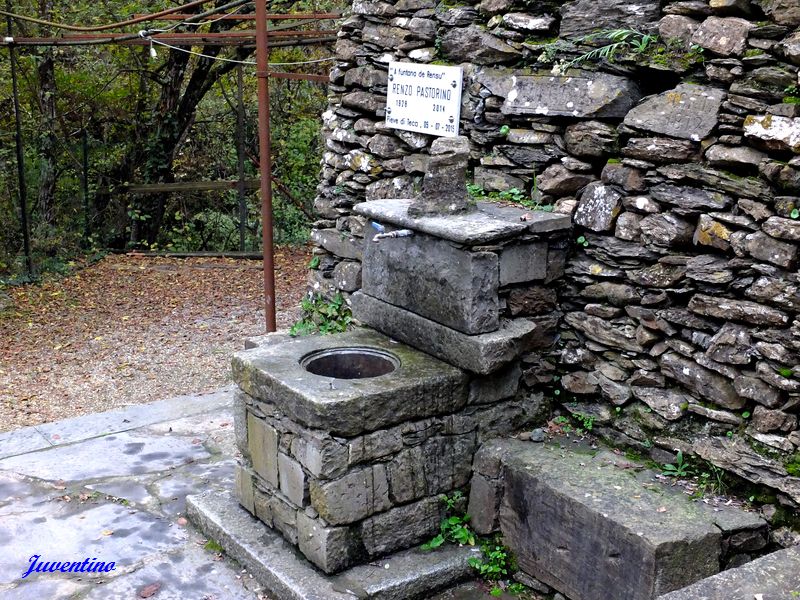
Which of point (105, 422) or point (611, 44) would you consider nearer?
point (611, 44)

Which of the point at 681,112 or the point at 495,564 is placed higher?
the point at 681,112

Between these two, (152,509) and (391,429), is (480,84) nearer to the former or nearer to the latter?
(391,429)

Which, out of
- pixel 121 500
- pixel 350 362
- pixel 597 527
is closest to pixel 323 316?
pixel 350 362

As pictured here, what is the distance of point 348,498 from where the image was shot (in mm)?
3760

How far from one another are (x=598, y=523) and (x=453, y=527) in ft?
2.93

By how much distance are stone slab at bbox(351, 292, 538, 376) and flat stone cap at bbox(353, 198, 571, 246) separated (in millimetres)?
460

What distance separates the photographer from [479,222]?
13.3 ft

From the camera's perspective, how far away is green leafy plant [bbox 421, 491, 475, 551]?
160 inches

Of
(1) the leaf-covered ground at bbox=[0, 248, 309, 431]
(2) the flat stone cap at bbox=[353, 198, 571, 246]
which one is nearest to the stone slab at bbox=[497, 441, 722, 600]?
(2) the flat stone cap at bbox=[353, 198, 571, 246]

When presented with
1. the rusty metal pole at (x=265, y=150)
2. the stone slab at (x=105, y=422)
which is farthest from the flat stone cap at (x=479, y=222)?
the stone slab at (x=105, y=422)

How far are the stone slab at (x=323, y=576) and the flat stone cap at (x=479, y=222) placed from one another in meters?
1.54

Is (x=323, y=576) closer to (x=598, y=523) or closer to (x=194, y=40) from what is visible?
(x=598, y=523)

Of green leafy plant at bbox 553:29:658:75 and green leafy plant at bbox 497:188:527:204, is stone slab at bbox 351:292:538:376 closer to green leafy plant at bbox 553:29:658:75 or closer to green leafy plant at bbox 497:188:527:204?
green leafy plant at bbox 497:188:527:204

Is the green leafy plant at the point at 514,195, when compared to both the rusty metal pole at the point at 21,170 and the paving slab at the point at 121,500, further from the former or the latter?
the rusty metal pole at the point at 21,170
